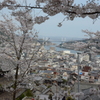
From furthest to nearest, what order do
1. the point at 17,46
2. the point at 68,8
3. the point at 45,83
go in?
the point at 45,83
the point at 17,46
the point at 68,8

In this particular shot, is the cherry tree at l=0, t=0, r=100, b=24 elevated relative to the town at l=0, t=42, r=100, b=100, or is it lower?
elevated

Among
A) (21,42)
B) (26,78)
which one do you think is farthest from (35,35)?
(26,78)

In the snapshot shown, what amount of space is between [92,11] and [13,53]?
2.21m

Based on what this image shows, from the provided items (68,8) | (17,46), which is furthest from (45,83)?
(68,8)

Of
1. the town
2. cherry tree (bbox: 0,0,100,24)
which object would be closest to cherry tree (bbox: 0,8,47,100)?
the town

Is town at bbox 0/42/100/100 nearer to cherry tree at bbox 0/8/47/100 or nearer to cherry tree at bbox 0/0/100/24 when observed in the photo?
cherry tree at bbox 0/8/47/100

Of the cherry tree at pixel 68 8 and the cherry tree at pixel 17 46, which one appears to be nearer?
the cherry tree at pixel 68 8

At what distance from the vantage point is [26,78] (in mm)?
2906

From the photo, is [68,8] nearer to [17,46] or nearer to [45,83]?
[17,46]

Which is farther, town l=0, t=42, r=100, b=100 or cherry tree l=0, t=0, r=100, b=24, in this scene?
town l=0, t=42, r=100, b=100

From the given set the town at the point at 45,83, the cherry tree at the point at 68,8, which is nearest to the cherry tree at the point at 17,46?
the town at the point at 45,83

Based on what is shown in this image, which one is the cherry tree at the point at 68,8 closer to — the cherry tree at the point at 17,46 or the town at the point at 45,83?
the town at the point at 45,83

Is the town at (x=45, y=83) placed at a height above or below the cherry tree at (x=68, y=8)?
below

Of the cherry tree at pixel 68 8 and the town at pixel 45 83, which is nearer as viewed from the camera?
the cherry tree at pixel 68 8
